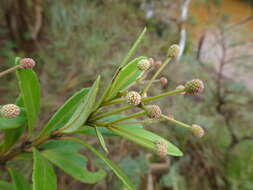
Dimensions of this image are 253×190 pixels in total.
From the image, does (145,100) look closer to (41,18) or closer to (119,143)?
(119,143)

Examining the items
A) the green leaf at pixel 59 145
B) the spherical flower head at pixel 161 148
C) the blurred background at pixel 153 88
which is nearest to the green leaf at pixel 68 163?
the green leaf at pixel 59 145

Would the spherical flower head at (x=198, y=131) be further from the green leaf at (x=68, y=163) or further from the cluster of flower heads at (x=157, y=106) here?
the green leaf at (x=68, y=163)

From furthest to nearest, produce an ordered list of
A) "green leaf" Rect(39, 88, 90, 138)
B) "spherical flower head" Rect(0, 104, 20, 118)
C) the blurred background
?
the blurred background
"green leaf" Rect(39, 88, 90, 138)
"spherical flower head" Rect(0, 104, 20, 118)

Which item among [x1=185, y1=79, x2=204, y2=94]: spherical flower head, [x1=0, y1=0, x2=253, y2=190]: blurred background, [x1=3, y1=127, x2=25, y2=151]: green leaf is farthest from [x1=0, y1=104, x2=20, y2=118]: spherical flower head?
[x1=0, y1=0, x2=253, y2=190]: blurred background

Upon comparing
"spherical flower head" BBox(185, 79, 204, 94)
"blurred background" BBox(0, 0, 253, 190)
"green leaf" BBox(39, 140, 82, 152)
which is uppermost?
"spherical flower head" BBox(185, 79, 204, 94)

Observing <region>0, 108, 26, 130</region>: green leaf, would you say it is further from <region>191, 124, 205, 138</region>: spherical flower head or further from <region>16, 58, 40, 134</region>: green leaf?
<region>191, 124, 205, 138</region>: spherical flower head

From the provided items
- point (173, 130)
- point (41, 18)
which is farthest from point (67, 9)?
point (173, 130)
